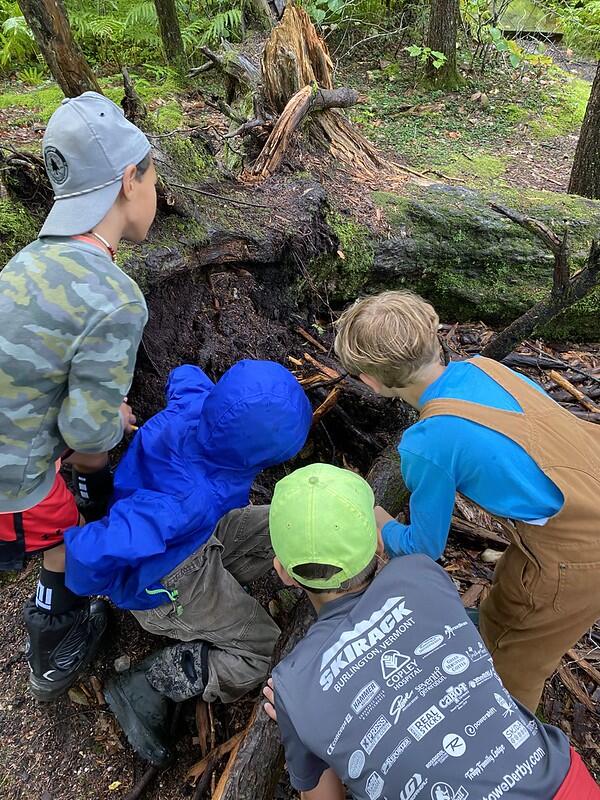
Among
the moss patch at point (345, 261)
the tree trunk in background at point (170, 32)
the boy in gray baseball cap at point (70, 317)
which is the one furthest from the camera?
the tree trunk in background at point (170, 32)

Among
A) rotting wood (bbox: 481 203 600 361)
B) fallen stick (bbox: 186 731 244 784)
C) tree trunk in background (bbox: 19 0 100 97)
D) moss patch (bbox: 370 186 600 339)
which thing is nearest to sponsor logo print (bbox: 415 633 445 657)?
fallen stick (bbox: 186 731 244 784)

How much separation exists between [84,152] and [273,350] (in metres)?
1.82

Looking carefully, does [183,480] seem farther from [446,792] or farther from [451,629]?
[446,792]

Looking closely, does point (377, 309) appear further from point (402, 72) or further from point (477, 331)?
point (402, 72)

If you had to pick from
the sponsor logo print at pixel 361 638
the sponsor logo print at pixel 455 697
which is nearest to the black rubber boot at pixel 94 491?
the sponsor logo print at pixel 361 638

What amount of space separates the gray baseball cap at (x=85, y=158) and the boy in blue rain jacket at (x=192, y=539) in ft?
2.67

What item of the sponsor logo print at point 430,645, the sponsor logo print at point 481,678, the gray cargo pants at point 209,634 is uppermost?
the sponsor logo print at point 430,645

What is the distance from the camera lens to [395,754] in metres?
1.55

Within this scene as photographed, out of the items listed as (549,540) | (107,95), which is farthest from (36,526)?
(107,95)

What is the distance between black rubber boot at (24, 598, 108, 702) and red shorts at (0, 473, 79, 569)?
35 centimetres

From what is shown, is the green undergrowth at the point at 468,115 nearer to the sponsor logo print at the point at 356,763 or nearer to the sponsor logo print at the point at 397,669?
the sponsor logo print at the point at 397,669

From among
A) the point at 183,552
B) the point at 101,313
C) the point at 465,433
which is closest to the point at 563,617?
the point at 465,433

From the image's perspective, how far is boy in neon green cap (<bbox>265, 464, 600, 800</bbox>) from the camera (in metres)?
1.54

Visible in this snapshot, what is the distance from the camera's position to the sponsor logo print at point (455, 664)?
1.64 meters
